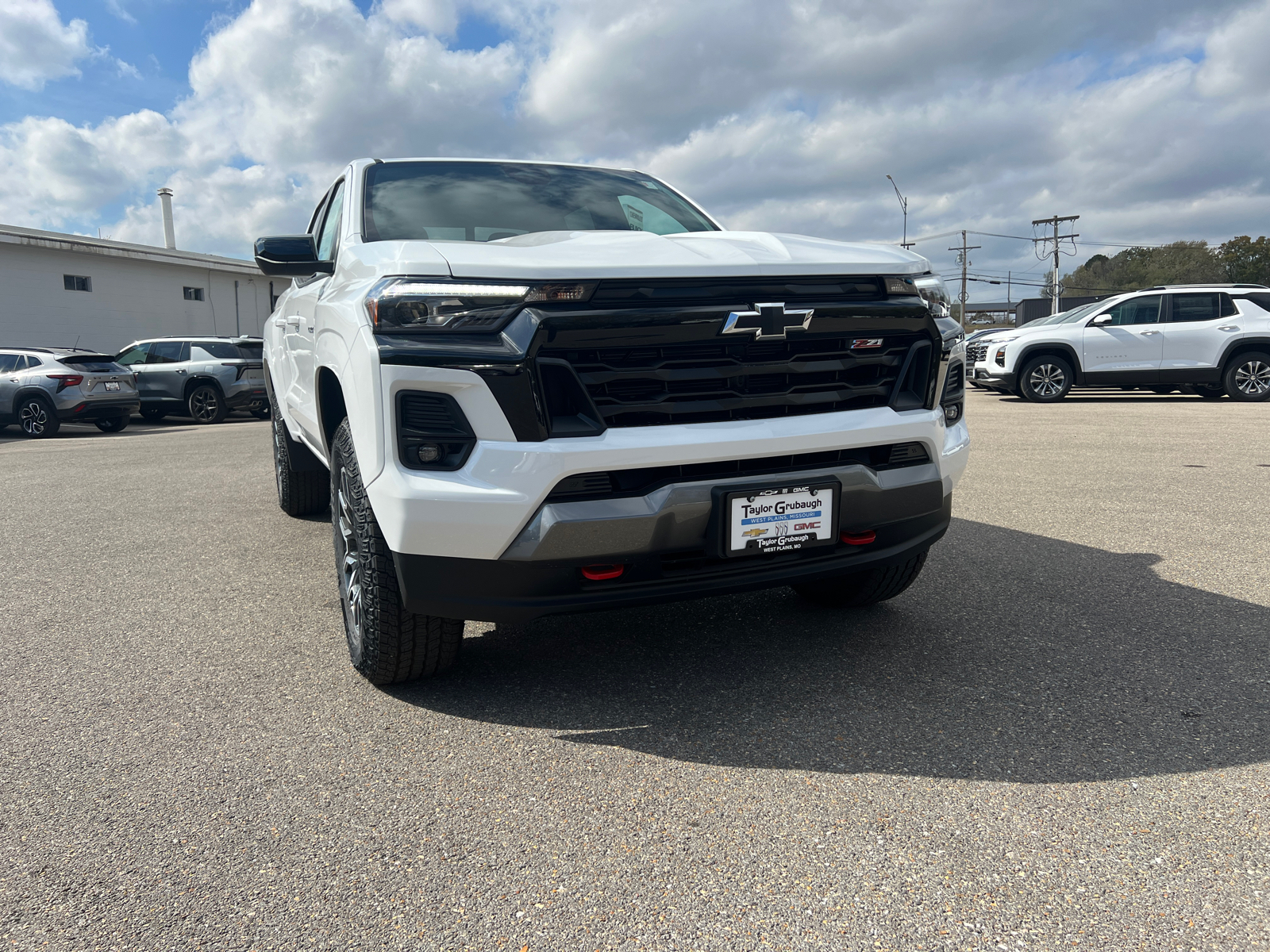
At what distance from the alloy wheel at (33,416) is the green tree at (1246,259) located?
90.9m

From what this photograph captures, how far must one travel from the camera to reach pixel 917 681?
2.98 m

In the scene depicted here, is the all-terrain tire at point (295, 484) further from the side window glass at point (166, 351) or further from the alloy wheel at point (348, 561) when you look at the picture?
the side window glass at point (166, 351)

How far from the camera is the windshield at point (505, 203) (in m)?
3.52

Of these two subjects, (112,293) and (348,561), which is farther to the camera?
(112,293)

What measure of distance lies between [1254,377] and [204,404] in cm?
1748

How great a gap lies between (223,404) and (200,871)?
1580cm

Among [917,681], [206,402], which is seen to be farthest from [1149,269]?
[917,681]

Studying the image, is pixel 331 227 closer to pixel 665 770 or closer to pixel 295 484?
pixel 295 484

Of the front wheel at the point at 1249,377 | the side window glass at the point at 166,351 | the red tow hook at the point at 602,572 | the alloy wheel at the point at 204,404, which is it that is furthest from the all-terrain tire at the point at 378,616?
the side window glass at the point at 166,351

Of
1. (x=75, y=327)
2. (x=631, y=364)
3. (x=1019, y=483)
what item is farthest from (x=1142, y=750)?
(x=75, y=327)

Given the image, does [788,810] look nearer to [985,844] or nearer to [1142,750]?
[985,844]

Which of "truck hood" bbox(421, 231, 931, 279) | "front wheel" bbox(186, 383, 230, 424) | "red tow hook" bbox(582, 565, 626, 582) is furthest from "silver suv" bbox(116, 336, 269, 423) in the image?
"red tow hook" bbox(582, 565, 626, 582)

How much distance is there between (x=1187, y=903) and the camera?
183 centimetres

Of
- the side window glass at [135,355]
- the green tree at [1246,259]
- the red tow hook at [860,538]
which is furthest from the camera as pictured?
the green tree at [1246,259]
